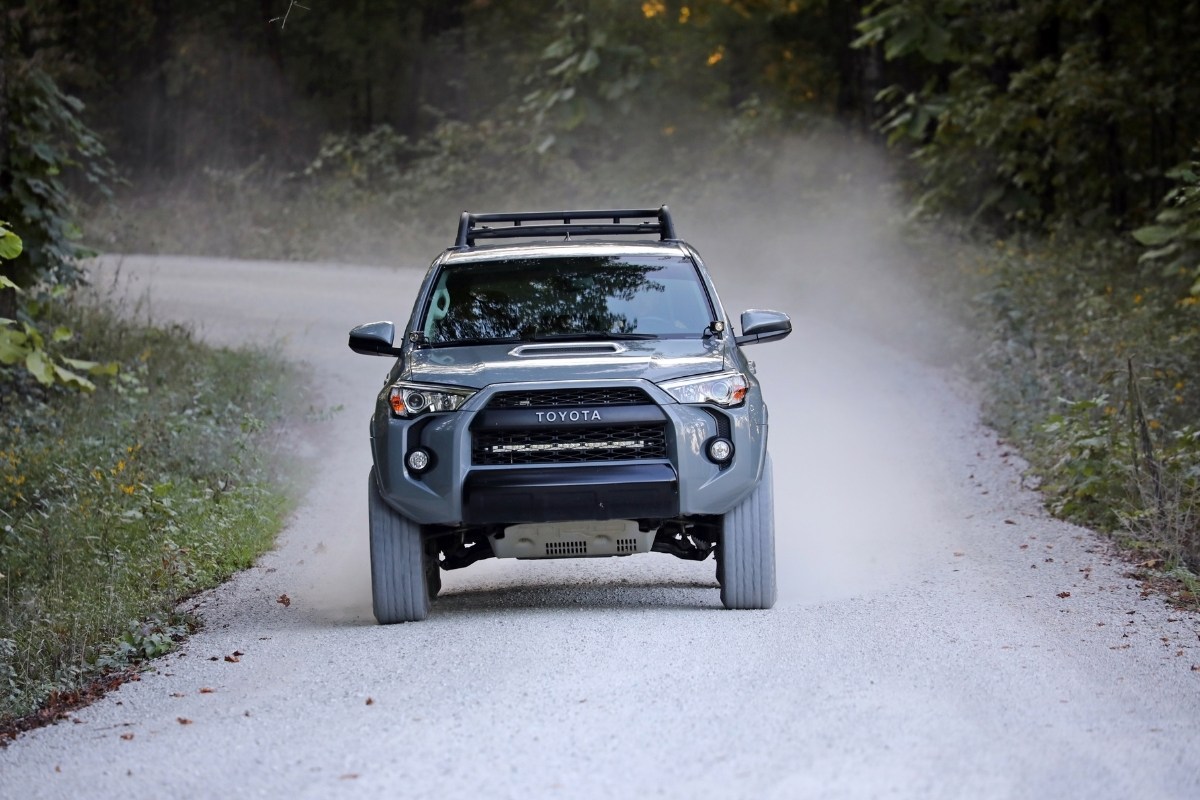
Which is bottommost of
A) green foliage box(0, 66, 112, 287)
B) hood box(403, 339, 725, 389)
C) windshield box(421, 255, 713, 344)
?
hood box(403, 339, 725, 389)

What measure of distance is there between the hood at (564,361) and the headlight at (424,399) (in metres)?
0.05

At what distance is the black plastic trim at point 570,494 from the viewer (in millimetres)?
8250

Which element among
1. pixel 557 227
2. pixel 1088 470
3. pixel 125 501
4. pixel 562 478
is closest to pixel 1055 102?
pixel 1088 470

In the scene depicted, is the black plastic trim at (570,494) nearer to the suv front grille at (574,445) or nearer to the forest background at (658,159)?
the suv front grille at (574,445)

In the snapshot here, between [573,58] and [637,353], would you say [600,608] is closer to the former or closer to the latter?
[637,353]

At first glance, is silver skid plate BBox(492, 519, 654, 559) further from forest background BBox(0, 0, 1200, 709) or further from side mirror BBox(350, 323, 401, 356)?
forest background BBox(0, 0, 1200, 709)

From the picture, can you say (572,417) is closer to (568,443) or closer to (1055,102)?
(568,443)

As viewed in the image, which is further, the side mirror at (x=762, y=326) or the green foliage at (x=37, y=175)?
the green foliage at (x=37, y=175)

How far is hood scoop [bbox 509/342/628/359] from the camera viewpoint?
869cm

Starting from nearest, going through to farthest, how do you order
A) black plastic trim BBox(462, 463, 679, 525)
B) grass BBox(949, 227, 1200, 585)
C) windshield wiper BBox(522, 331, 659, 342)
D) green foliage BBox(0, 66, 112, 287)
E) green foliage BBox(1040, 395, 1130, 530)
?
black plastic trim BBox(462, 463, 679, 525), windshield wiper BBox(522, 331, 659, 342), grass BBox(949, 227, 1200, 585), green foliage BBox(1040, 395, 1130, 530), green foliage BBox(0, 66, 112, 287)

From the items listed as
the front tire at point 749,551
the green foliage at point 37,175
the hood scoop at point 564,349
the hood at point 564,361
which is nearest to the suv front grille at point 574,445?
the hood at point 564,361

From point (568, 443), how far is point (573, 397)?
0.77 feet

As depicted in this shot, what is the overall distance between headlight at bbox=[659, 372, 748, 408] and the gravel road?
1.14 meters

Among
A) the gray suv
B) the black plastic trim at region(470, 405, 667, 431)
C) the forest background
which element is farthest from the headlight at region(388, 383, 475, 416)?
the forest background
